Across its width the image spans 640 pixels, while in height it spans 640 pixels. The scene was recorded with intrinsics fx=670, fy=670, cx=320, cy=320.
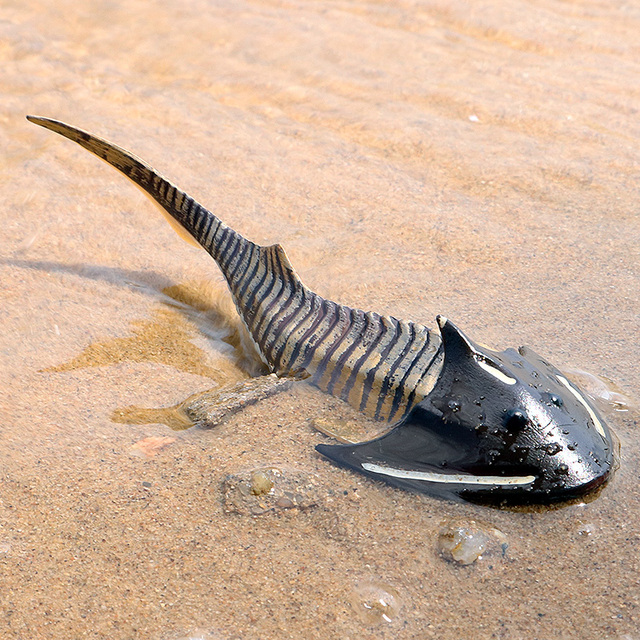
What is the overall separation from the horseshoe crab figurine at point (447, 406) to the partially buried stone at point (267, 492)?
0.18m

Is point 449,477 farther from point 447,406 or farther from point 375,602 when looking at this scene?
point 375,602

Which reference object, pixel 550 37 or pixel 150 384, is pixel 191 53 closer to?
pixel 550 37

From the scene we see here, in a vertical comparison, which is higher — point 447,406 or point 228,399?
point 447,406

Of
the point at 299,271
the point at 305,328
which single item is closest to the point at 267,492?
the point at 305,328

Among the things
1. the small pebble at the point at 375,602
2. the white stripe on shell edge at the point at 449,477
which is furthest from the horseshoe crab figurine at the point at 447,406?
the small pebble at the point at 375,602

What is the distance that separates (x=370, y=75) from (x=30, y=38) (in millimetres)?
3099

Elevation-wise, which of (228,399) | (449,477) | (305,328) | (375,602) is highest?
(305,328)

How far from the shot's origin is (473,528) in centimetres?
217

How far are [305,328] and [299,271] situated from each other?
101 centimetres

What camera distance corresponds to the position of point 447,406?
2.24m

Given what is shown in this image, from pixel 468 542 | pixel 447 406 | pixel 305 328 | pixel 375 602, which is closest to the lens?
pixel 375 602

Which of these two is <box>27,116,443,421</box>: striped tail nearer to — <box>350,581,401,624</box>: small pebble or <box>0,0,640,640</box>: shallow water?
<box>0,0,640,640</box>: shallow water

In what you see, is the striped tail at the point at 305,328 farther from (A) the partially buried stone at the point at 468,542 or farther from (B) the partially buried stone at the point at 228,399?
(A) the partially buried stone at the point at 468,542

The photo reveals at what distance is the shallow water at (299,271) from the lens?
6.70 ft
